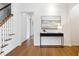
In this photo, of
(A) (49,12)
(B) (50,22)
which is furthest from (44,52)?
(A) (49,12)

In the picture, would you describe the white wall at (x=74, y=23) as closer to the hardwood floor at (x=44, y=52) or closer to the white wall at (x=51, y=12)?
the white wall at (x=51, y=12)

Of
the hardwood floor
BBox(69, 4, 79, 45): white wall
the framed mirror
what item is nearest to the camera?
the hardwood floor

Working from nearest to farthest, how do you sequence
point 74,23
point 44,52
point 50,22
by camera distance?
point 44,52
point 74,23
point 50,22

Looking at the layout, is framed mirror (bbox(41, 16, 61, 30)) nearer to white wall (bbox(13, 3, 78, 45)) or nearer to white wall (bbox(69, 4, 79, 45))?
white wall (bbox(13, 3, 78, 45))

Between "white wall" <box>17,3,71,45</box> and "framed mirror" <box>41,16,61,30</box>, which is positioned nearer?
"white wall" <box>17,3,71,45</box>

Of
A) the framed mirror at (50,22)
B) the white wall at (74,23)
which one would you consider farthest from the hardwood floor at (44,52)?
the framed mirror at (50,22)

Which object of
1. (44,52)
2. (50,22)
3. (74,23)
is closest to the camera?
(44,52)

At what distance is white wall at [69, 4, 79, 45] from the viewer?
6152 mm

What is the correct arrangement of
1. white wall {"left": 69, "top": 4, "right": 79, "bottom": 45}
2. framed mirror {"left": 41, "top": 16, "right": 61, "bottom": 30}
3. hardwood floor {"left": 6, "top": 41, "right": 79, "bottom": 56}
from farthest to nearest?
framed mirror {"left": 41, "top": 16, "right": 61, "bottom": 30}
white wall {"left": 69, "top": 4, "right": 79, "bottom": 45}
hardwood floor {"left": 6, "top": 41, "right": 79, "bottom": 56}

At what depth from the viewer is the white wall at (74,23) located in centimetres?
→ 615

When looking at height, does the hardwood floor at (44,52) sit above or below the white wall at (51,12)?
below

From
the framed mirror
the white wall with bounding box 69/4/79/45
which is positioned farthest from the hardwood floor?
the framed mirror

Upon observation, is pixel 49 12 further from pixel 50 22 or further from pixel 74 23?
pixel 74 23

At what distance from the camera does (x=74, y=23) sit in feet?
20.4
